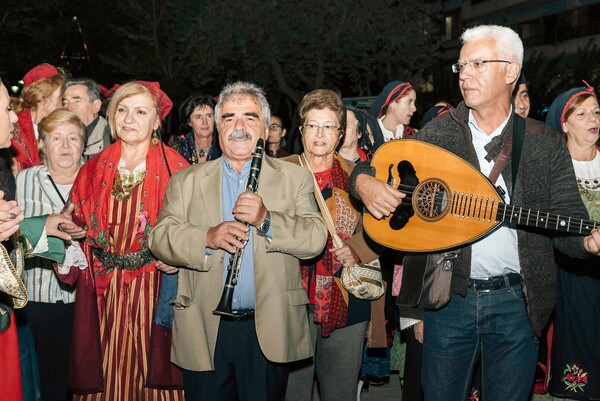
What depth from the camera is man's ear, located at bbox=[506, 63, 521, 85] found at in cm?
432

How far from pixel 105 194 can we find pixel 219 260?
1257mm

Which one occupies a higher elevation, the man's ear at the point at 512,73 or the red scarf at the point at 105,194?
the man's ear at the point at 512,73

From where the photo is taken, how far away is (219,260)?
448cm

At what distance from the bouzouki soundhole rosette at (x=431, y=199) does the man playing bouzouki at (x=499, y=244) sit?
10cm

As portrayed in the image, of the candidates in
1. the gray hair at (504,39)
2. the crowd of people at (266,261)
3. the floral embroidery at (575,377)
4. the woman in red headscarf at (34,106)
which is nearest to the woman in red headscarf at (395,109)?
the crowd of people at (266,261)

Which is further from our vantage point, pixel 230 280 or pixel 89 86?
pixel 89 86

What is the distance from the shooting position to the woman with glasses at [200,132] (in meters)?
8.73

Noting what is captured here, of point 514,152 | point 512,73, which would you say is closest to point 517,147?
point 514,152

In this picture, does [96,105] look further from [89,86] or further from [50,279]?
[50,279]

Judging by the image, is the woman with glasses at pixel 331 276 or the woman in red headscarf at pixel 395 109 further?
the woman in red headscarf at pixel 395 109

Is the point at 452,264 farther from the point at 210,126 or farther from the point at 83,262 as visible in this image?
the point at 210,126

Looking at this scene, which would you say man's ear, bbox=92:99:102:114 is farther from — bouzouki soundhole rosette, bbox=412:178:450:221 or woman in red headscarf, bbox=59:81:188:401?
bouzouki soundhole rosette, bbox=412:178:450:221

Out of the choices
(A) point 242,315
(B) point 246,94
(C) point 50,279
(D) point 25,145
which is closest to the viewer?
(A) point 242,315

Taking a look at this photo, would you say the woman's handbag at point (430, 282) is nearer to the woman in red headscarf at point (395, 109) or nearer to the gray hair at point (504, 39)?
the gray hair at point (504, 39)
